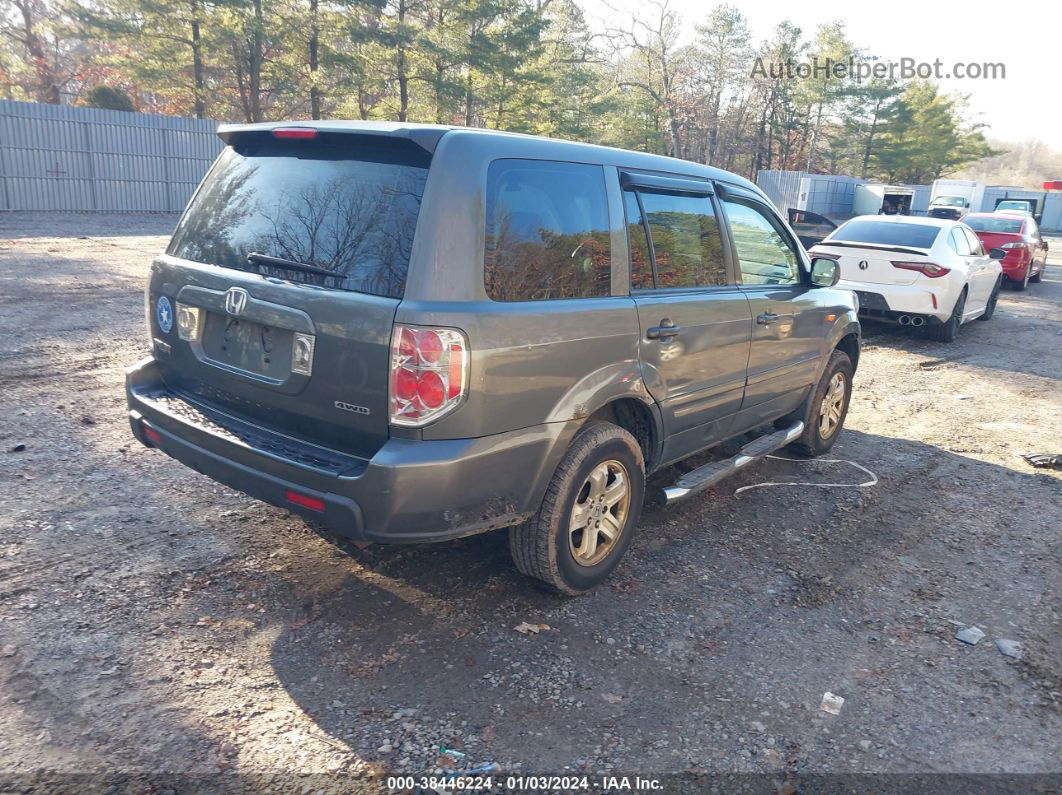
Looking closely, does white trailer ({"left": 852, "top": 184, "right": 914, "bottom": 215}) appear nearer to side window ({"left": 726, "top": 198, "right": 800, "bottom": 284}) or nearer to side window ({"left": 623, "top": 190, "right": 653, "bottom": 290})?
side window ({"left": 726, "top": 198, "right": 800, "bottom": 284})

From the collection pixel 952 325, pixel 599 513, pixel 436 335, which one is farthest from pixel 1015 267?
pixel 436 335

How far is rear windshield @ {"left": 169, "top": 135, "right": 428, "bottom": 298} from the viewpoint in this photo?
300 centimetres

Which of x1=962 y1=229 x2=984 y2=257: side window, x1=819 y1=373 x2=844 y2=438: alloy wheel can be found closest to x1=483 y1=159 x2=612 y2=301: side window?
x1=819 y1=373 x2=844 y2=438: alloy wheel

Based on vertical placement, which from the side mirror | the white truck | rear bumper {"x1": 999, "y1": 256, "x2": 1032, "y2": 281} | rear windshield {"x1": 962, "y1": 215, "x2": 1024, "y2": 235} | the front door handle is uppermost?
the white truck

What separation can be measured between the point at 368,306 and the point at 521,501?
3.29 ft

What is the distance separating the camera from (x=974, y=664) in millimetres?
3438

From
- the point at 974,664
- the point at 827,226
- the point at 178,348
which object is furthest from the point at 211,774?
the point at 827,226

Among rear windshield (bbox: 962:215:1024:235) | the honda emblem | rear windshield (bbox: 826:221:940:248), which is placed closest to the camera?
the honda emblem

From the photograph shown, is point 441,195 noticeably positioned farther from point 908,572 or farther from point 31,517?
point 908,572


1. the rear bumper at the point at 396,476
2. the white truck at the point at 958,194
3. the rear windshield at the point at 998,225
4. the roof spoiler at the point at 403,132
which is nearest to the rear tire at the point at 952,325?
the rear windshield at the point at 998,225

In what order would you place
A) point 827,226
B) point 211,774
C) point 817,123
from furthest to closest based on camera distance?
point 817,123, point 827,226, point 211,774

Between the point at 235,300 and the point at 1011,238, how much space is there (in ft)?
58.9

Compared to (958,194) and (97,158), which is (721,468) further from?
(958,194)

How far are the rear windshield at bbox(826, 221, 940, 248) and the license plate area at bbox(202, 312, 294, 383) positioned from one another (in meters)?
9.16
